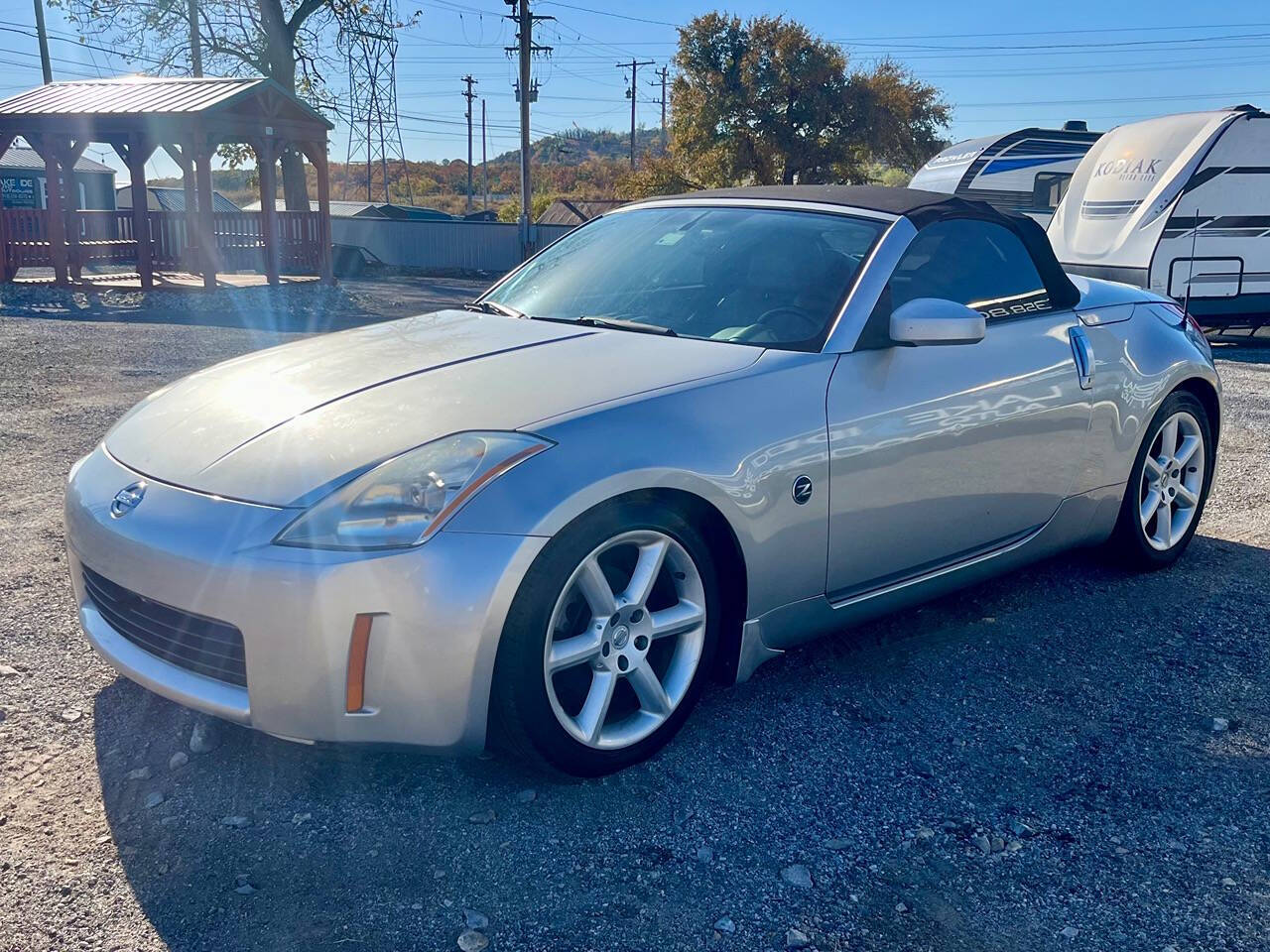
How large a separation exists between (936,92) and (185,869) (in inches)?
1656

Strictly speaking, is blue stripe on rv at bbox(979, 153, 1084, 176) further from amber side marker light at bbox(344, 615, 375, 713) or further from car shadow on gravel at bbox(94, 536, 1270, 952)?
amber side marker light at bbox(344, 615, 375, 713)

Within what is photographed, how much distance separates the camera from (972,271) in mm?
4113

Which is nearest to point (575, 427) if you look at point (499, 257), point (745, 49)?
point (499, 257)

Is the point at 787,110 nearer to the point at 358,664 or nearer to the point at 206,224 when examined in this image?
the point at 206,224

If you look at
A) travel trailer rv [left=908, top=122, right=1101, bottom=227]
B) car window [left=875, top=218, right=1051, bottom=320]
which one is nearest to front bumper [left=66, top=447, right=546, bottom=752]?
car window [left=875, top=218, right=1051, bottom=320]

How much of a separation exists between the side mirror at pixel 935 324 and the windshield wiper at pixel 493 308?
1.33 m

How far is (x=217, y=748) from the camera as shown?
306 centimetres

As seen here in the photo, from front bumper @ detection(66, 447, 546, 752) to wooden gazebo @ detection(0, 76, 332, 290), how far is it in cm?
1780

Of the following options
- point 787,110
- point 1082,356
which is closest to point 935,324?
point 1082,356

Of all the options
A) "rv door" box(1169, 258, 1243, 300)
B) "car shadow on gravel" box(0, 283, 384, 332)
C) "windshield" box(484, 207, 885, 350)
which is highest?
"windshield" box(484, 207, 885, 350)

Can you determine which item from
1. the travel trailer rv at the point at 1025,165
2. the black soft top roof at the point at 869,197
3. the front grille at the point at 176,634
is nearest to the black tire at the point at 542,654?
the front grille at the point at 176,634

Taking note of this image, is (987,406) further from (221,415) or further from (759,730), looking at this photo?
(221,415)

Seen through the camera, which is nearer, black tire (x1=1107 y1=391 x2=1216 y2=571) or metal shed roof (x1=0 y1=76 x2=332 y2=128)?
black tire (x1=1107 y1=391 x2=1216 y2=571)

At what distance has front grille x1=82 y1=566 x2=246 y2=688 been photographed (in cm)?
268
